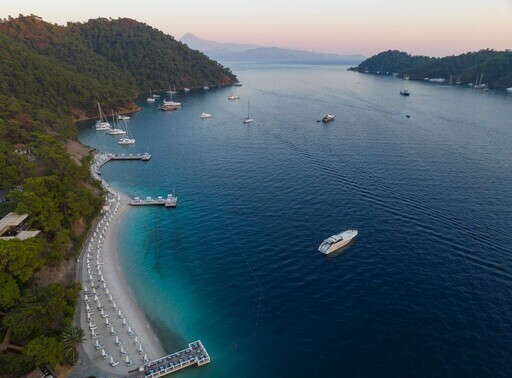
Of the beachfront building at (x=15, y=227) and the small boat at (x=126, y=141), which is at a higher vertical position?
the beachfront building at (x=15, y=227)

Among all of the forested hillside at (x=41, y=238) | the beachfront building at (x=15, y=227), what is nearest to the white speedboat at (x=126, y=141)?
the forested hillside at (x=41, y=238)

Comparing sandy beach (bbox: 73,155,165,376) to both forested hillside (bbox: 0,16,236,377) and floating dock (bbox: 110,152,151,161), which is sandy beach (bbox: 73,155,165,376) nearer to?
forested hillside (bbox: 0,16,236,377)

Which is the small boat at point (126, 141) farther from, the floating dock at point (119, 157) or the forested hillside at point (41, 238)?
the forested hillside at point (41, 238)

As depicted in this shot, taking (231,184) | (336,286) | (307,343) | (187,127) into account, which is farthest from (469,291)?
(187,127)

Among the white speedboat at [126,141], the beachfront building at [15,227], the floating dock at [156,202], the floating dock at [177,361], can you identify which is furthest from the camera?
the white speedboat at [126,141]

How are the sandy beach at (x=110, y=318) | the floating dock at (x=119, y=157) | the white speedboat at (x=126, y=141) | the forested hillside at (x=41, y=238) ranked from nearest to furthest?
the forested hillside at (x=41, y=238)
the sandy beach at (x=110, y=318)
the floating dock at (x=119, y=157)
the white speedboat at (x=126, y=141)

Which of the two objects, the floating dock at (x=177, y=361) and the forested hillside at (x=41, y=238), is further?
the forested hillside at (x=41, y=238)

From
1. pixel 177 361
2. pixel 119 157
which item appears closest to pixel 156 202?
pixel 119 157

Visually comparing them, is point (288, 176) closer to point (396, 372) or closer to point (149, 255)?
point (149, 255)
